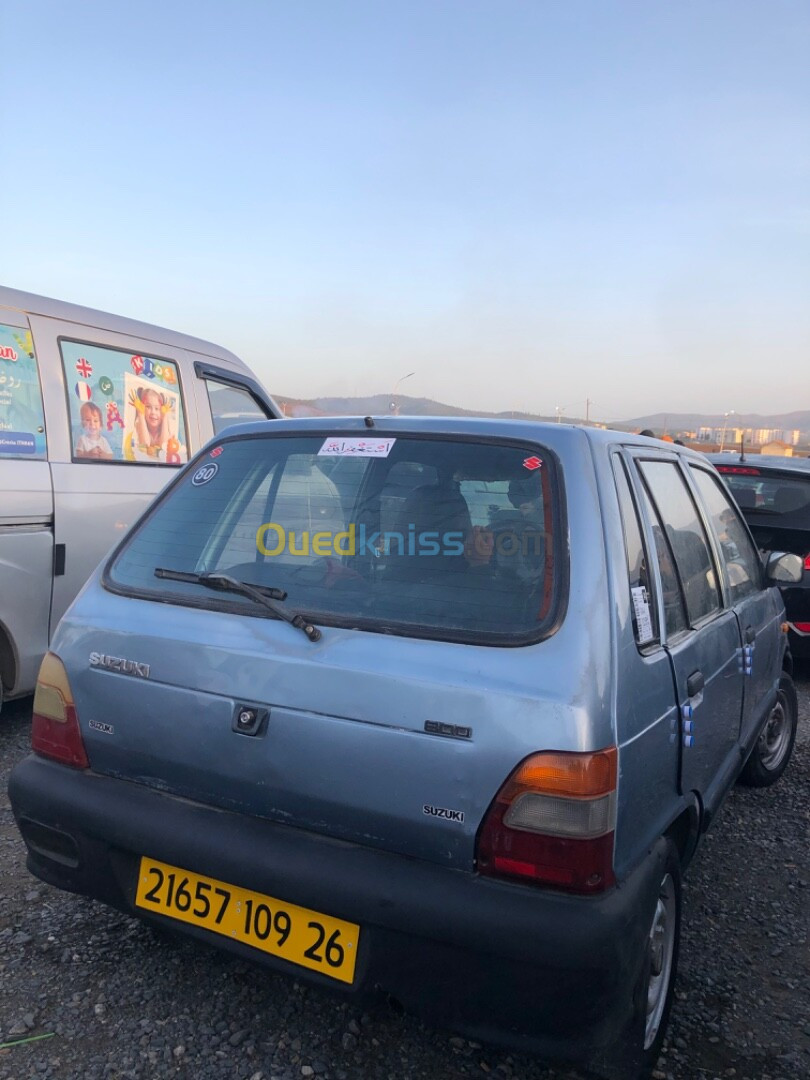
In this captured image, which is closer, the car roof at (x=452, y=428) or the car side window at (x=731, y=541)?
the car roof at (x=452, y=428)

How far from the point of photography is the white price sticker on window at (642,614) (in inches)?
86.6

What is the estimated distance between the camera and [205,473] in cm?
279

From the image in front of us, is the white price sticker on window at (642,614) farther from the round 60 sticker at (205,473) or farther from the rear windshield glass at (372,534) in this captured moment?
the round 60 sticker at (205,473)

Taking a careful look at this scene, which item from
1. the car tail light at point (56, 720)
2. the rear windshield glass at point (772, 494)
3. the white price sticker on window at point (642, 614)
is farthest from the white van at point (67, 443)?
the rear windshield glass at point (772, 494)

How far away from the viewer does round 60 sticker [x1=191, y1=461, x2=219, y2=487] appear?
9.07 feet

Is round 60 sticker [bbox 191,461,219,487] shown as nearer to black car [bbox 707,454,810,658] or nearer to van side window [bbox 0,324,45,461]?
van side window [bbox 0,324,45,461]

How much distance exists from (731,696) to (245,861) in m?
1.89

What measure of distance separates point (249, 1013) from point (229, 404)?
4.41 metres

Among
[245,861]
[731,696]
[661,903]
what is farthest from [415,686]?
[731,696]

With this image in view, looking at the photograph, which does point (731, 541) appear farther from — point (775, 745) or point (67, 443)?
point (67, 443)

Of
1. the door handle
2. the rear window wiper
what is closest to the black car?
the door handle

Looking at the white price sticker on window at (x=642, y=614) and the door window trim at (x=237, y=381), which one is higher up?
the door window trim at (x=237, y=381)

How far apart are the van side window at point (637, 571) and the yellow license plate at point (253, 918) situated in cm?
98

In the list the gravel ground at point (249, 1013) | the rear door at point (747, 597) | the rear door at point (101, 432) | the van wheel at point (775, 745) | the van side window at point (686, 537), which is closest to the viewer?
the gravel ground at point (249, 1013)
